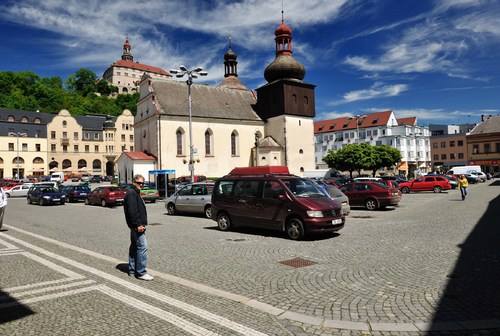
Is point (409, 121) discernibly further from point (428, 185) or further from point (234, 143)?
point (428, 185)

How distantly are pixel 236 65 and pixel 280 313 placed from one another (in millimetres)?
56883

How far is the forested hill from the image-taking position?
90125 mm

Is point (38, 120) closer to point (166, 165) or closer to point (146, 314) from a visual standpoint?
point (166, 165)

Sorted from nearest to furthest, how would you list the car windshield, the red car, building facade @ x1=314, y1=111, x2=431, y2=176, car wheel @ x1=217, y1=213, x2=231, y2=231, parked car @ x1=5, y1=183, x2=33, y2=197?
1. the car windshield
2. car wheel @ x1=217, y1=213, x2=231, y2=231
3. the red car
4. parked car @ x1=5, y1=183, x2=33, y2=197
5. building facade @ x1=314, y1=111, x2=431, y2=176

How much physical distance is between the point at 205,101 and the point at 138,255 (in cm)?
4179

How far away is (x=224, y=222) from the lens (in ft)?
41.2

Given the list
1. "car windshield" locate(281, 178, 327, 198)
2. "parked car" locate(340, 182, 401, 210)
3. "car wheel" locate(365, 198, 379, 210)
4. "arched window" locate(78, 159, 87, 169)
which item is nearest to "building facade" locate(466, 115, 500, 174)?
"parked car" locate(340, 182, 401, 210)

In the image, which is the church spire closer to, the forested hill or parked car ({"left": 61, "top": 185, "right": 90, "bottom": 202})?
the forested hill

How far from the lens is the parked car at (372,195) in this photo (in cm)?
1813

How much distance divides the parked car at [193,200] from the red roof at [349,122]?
70403mm

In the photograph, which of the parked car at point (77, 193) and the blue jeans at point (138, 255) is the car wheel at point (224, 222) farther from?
the parked car at point (77, 193)

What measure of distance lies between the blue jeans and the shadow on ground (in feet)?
15.8

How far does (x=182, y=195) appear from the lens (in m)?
17.5

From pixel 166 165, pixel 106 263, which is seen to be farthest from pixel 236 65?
pixel 106 263
